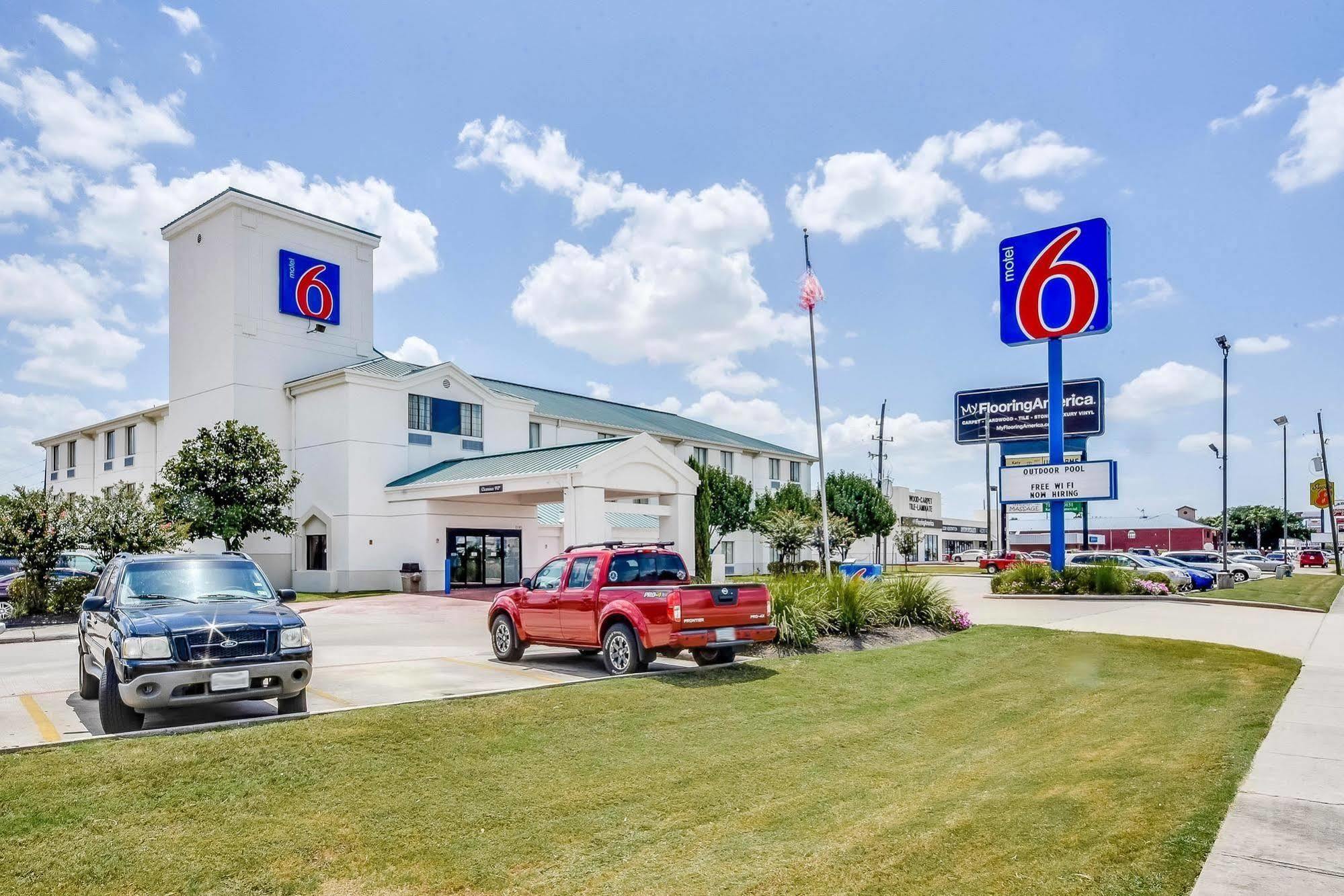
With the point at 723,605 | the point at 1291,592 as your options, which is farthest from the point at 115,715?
the point at 1291,592

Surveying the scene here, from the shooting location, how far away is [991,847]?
5.52m

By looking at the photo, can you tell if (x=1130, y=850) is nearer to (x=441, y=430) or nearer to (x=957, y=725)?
(x=957, y=725)

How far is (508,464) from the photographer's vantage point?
3275cm

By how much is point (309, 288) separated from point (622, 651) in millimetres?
31539

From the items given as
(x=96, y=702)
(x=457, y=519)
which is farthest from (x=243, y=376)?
(x=96, y=702)

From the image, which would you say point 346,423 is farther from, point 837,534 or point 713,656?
point 837,534

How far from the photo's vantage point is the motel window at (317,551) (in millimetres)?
36125

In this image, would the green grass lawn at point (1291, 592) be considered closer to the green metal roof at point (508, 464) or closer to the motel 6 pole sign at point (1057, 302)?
the motel 6 pole sign at point (1057, 302)

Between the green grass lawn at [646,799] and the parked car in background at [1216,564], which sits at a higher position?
the green grass lawn at [646,799]

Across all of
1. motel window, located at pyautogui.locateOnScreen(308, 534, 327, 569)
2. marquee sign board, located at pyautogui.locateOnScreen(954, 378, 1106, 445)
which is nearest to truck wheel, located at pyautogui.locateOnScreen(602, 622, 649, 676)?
motel window, located at pyautogui.locateOnScreen(308, 534, 327, 569)

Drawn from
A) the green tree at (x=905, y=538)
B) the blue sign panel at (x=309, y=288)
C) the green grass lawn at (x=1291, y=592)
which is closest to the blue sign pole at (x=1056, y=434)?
the green grass lawn at (x=1291, y=592)

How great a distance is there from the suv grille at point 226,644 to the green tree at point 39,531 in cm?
1714

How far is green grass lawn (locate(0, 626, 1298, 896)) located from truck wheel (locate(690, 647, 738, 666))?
8.01 ft

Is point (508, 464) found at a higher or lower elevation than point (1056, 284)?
lower
